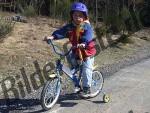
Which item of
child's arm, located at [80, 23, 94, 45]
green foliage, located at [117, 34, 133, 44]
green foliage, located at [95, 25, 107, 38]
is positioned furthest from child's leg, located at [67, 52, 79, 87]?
green foliage, located at [117, 34, 133, 44]

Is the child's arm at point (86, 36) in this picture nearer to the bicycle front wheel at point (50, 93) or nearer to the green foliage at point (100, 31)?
the bicycle front wheel at point (50, 93)

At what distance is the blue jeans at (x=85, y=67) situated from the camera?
7.03 m

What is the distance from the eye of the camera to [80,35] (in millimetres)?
6988

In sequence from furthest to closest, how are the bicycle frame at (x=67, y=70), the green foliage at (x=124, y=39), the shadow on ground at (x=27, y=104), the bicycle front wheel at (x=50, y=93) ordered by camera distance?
1. the green foliage at (x=124, y=39)
2. the bicycle frame at (x=67, y=70)
3. the shadow on ground at (x=27, y=104)
4. the bicycle front wheel at (x=50, y=93)

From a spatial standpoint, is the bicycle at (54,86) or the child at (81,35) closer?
the bicycle at (54,86)

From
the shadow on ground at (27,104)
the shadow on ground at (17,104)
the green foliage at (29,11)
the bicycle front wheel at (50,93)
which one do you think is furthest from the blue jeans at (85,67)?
the green foliage at (29,11)

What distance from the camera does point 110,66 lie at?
402 inches

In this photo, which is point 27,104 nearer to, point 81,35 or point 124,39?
point 81,35

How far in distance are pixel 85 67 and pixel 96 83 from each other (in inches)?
29.0

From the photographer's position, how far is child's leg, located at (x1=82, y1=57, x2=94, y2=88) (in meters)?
7.03

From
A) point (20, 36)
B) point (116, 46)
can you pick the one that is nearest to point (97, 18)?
point (116, 46)

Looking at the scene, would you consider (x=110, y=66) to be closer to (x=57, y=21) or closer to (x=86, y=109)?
(x=86, y=109)

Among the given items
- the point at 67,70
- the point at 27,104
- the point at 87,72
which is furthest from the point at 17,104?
the point at 87,72

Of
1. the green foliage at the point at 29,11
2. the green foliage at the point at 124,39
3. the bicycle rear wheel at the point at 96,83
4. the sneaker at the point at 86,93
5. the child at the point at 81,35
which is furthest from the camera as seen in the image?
the green foliage at the point at 29,11
